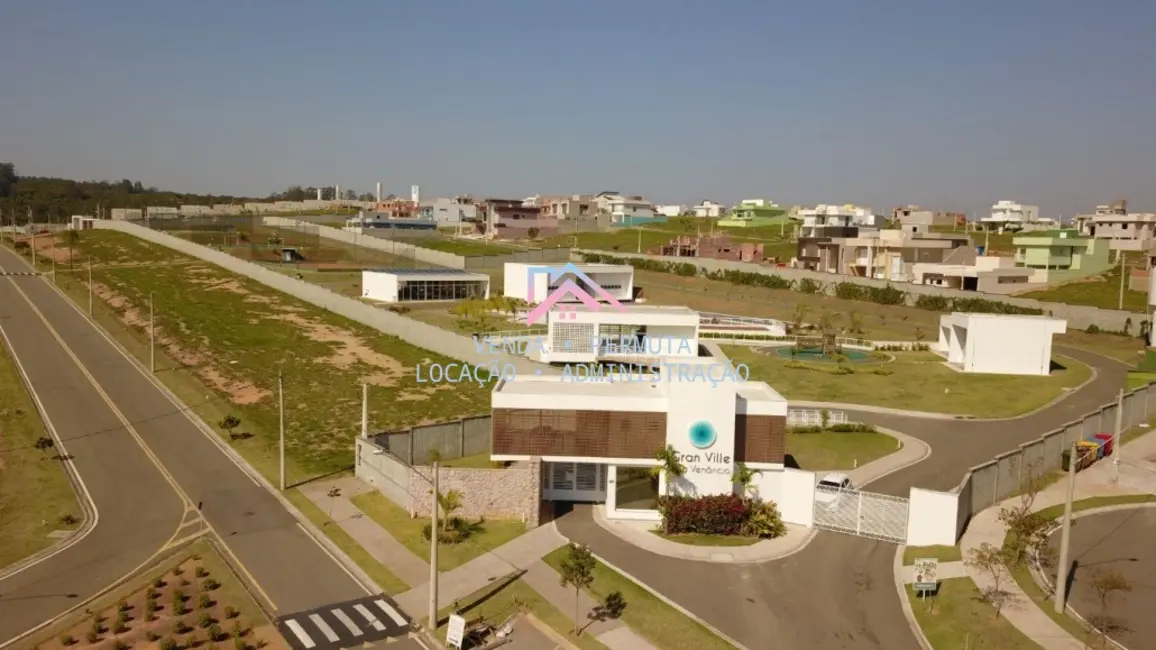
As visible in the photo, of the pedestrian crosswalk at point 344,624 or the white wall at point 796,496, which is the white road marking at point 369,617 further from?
the white wall at point 796,496

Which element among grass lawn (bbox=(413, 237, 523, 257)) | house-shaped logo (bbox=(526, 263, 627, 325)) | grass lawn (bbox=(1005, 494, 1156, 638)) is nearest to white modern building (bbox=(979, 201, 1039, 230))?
grass lawn (bbox=(413, 237, 523, 257))

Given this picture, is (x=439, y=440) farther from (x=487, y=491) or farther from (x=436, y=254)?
(x=436, y=254)

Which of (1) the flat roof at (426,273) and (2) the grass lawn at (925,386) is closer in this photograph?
(2) the grass lawn at (925,386)

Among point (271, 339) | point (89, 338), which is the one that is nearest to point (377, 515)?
point (271, 339)

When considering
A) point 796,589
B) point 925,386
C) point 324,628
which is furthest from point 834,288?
point 324,628

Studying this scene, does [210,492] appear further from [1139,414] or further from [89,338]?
[1139,414]

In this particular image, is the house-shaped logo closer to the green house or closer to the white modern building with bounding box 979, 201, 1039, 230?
the green house

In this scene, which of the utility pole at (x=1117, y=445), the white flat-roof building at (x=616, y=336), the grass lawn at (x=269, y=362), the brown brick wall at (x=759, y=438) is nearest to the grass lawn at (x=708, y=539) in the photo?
the brown brick wall at (x=759, y=438)
